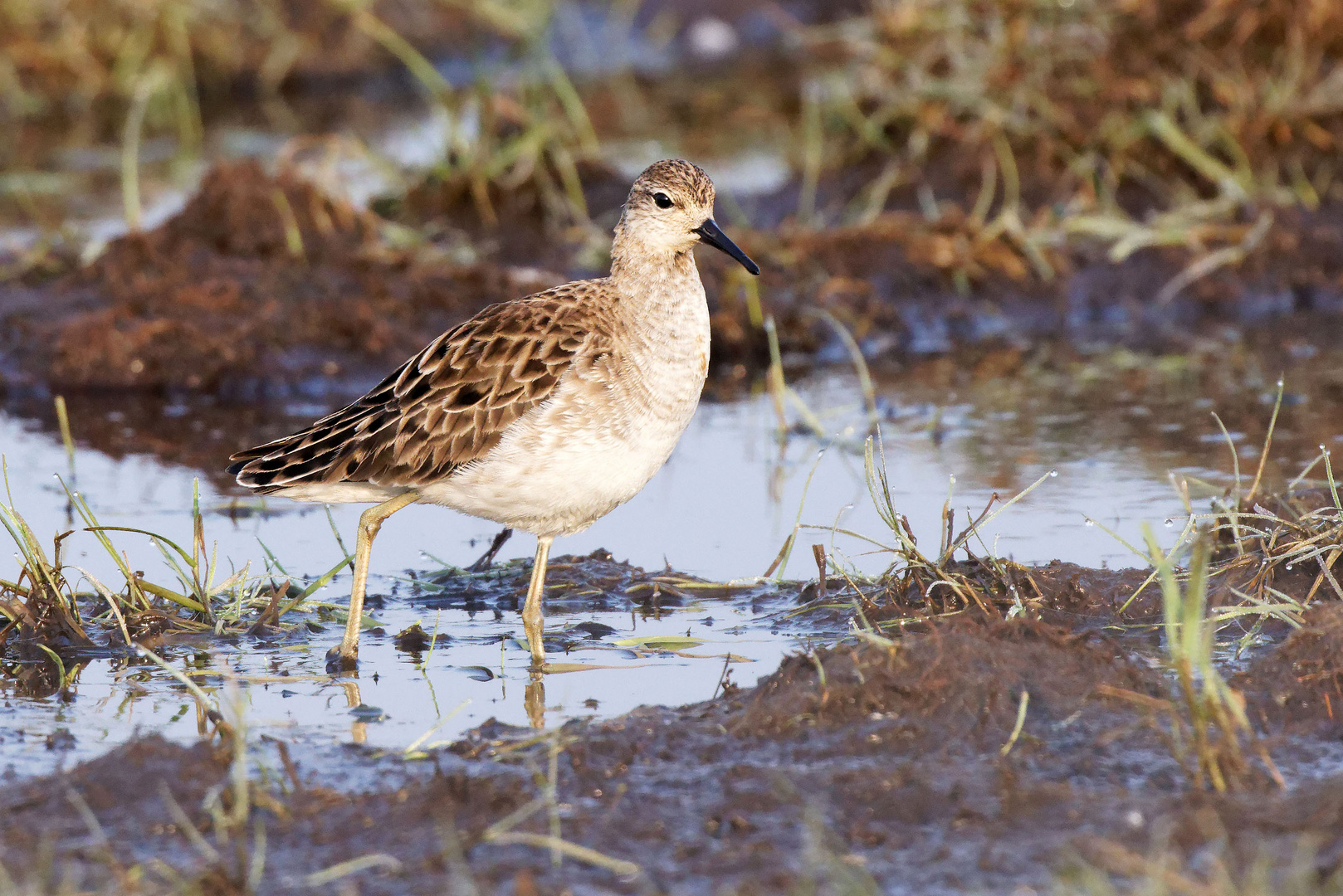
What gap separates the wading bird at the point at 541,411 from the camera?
249 inches

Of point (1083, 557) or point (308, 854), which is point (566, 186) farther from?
point (308, 854)

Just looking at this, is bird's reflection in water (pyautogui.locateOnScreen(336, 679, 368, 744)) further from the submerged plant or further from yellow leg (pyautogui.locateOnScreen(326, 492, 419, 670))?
the submerged plant

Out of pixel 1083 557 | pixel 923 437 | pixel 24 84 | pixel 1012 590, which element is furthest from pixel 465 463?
pixel 24 84

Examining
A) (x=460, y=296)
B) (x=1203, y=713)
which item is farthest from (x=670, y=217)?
(x=460, y=296)

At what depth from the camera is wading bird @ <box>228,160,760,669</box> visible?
6.34 metres

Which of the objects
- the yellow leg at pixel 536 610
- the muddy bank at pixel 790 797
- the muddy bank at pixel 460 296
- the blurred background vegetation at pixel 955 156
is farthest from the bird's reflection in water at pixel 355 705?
the blurred background vegetation at pixel 955 156

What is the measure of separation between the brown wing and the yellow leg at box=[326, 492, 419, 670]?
163 mm

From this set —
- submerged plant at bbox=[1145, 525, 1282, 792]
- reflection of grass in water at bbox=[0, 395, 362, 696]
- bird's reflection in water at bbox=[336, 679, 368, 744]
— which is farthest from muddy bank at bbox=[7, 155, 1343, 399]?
submerged plant at bbox=[1145, 525, 1282, 792]

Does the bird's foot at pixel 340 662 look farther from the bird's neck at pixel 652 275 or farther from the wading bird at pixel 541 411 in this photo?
the bird's neck at pixel 652 275

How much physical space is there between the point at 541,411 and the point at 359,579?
3.02ft

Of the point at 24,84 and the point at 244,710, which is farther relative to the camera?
the point at 24,84

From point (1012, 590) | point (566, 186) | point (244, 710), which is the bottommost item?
point (244, 710)

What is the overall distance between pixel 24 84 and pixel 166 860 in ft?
51.5

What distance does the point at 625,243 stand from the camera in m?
6.83
